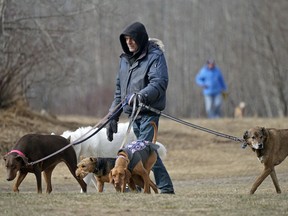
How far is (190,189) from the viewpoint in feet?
53.8


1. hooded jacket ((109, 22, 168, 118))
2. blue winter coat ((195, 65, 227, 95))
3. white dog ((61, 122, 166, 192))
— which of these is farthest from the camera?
blue winter coat ((195, 65, 227, 95))

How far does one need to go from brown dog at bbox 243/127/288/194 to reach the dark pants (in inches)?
50.9

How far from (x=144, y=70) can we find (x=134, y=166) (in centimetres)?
143

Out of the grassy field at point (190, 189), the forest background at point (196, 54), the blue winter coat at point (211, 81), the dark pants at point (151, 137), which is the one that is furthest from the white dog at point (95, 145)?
the blue winter coat at point (211, 81)

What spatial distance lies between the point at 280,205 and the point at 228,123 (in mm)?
16432

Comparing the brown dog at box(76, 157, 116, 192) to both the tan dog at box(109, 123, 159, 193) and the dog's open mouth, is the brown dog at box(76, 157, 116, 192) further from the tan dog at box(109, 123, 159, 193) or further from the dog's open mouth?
the dog's open mouth

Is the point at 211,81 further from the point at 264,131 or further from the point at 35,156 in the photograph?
the point at 35,156

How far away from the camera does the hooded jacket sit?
1266 centimetres

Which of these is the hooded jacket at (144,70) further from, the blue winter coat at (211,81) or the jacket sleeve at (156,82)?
the blue winter coat at (211,81)

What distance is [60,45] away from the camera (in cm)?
2350

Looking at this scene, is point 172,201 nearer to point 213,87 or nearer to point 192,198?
point 192,198

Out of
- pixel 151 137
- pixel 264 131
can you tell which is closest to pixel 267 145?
pixel 264 131

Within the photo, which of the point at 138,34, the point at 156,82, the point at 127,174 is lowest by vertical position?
the point at 127,174

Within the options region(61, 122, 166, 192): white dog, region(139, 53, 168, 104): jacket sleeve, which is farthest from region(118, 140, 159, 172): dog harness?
region(61, 122, 166, 192): white dog
